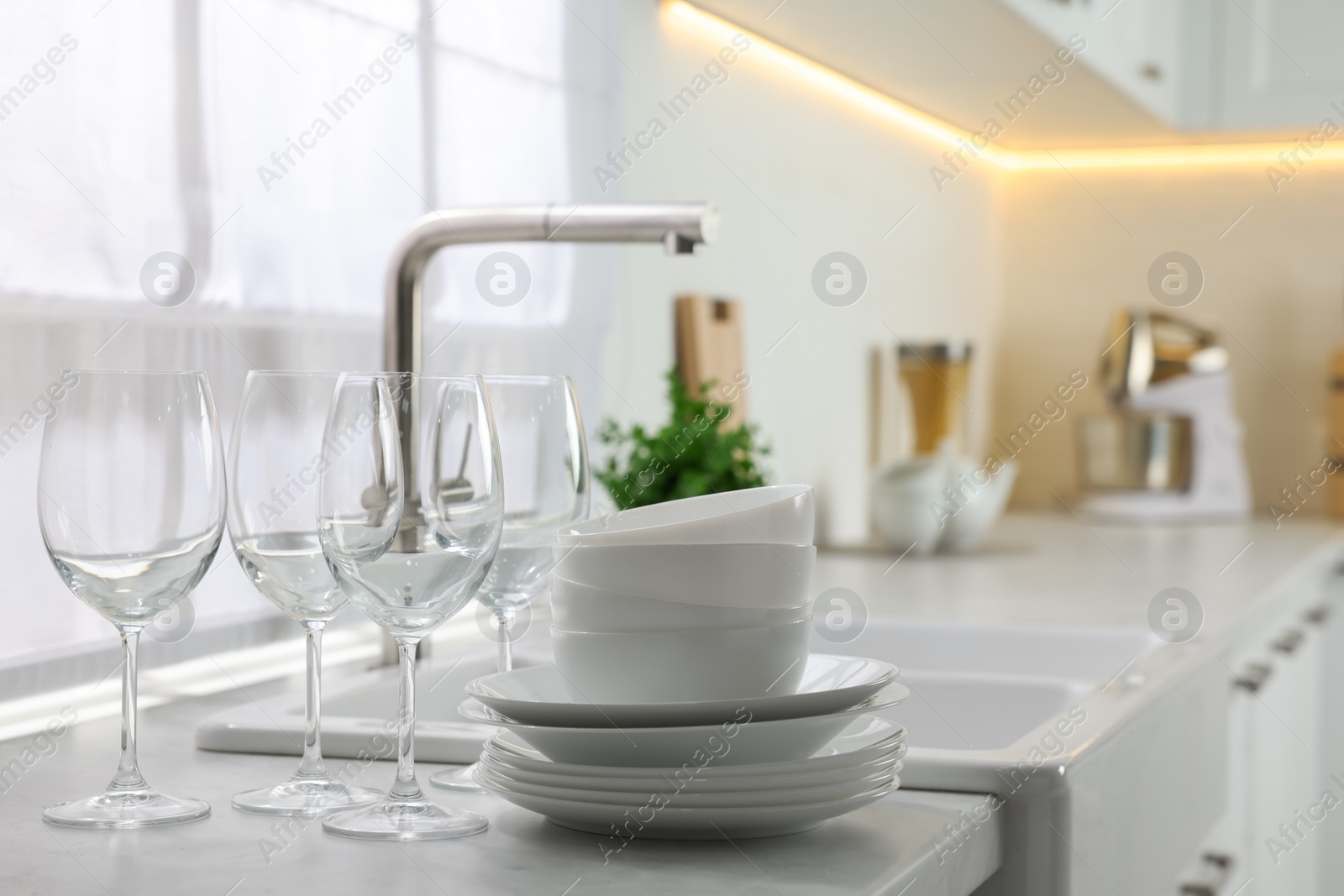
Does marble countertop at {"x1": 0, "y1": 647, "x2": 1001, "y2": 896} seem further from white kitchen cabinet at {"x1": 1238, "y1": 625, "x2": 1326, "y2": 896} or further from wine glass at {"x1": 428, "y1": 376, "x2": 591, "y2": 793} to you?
white kitchen cabinet at {"x1": 1238, "y1": 625, "x2": 1326, "y2": 896}

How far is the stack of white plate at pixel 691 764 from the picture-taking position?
632 millimetres

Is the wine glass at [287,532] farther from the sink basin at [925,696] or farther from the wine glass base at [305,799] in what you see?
the sink basin at [925,696]

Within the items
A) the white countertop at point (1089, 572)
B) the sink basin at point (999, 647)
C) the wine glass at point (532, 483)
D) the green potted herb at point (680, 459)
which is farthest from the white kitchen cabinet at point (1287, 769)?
the wine glass at point (532, 483)

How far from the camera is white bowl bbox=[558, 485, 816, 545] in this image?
659 mm

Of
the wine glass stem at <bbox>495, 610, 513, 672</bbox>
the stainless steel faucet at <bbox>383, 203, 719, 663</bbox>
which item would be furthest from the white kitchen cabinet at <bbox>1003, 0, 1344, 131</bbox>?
the wine glass stem at <bbox>495, 610, 513, 672</bbox>

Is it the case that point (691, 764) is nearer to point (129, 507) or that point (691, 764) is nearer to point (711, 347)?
point (129, 507)

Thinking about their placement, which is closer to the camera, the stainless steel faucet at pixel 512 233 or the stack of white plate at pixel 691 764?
the stack of white plate at pixel 691 764

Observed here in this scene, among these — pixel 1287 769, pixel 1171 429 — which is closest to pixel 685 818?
pixel 1287 769

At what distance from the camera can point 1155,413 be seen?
2695 mm

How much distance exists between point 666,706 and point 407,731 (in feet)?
0.41

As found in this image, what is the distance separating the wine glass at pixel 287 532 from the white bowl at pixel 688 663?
128 mm

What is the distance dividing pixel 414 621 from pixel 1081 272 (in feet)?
8.51

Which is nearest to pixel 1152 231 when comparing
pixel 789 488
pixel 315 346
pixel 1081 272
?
pixel 1081 272

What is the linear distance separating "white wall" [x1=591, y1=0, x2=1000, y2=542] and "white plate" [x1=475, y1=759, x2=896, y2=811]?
100cm
